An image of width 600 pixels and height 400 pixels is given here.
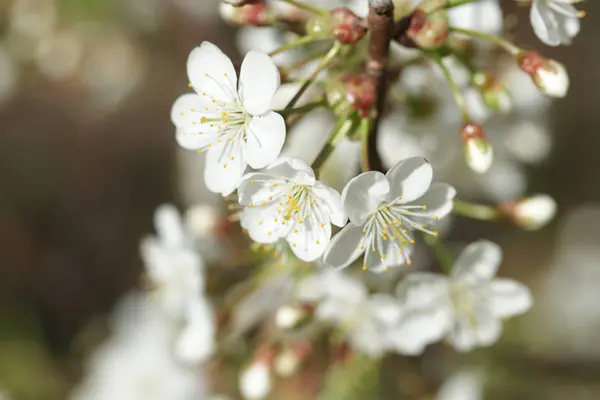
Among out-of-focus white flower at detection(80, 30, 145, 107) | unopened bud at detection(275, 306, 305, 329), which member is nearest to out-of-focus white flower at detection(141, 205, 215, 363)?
unopened bud at detection(275, 306, 305, 329)

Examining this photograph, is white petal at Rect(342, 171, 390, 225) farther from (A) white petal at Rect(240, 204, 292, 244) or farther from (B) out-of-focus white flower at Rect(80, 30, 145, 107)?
(B) out-of-focus white flower at Rect(80, 30, 145, 107)

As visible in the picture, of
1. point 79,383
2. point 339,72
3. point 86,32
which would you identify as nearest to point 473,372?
point 339,72

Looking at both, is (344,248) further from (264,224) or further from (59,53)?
(59,53)

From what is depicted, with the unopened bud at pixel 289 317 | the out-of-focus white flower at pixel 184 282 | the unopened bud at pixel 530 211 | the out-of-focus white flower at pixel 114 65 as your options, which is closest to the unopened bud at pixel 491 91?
the unopened bud at pixel 530 211

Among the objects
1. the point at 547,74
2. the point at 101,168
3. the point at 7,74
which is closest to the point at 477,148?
the point at 547,74

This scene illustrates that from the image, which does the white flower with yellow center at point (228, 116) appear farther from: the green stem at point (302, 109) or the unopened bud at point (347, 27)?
the unopened bud at point (347, 27)
